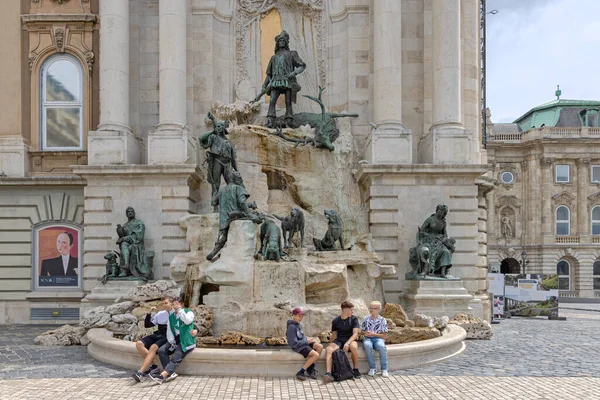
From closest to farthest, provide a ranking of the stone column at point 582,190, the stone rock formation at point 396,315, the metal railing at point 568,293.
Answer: the stone rock formation at point 396,315 < the metal railing at point 568,293 < the stone column at point 582,190

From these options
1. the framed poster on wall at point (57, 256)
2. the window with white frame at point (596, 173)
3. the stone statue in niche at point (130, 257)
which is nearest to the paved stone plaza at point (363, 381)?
the stone statue in niche at point (130, 257)

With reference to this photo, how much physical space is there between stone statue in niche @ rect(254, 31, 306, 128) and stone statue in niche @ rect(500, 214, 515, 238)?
139ft

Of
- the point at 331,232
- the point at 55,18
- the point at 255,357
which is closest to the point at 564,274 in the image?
the point at 331,232

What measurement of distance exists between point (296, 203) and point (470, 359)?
27.6 ft

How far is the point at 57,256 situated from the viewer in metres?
19.5

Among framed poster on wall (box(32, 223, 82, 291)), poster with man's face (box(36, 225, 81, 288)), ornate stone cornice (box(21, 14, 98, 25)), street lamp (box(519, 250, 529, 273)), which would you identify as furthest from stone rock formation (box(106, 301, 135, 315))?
street lamp (box(519, 250, 529, 273))

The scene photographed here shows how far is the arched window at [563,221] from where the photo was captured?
54.3 metres

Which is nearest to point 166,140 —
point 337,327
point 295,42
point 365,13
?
point 295,42

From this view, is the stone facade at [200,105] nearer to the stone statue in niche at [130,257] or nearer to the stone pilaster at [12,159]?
the stone pilaster at [12,159]

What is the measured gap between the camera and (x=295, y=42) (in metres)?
21.2

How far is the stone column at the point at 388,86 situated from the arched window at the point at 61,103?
10.5m

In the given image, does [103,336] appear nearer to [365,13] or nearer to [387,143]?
[387,143]

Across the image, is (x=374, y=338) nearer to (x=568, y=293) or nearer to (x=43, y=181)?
(x=43, y=181)

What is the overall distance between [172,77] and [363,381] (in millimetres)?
12664
